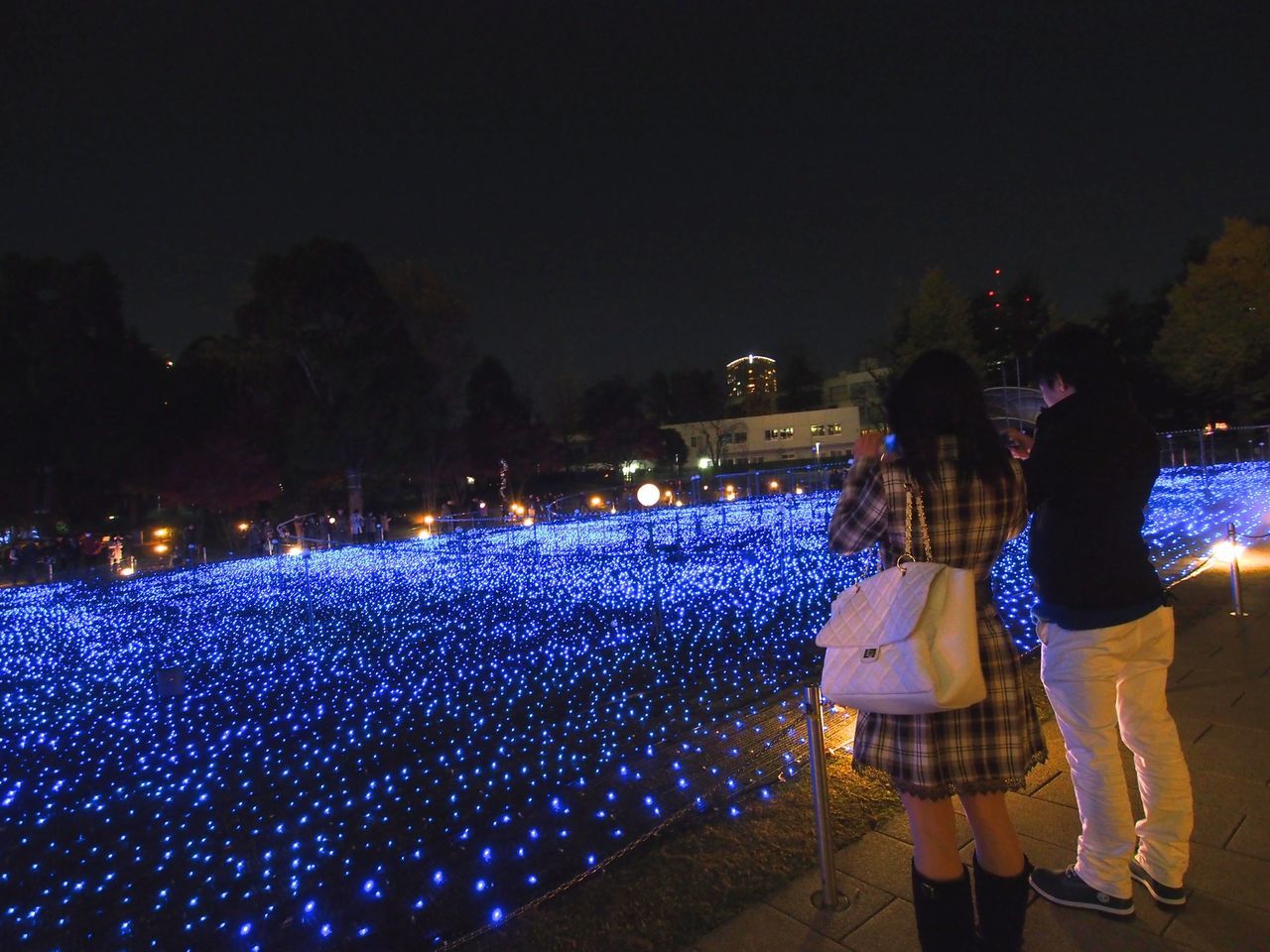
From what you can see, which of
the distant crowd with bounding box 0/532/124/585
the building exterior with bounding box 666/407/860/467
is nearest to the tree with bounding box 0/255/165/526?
the distant crowd with bounding box 0/532/124/585

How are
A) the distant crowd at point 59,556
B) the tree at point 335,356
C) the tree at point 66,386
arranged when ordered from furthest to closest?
the tree at point 335,356 → the tree at point 66,386 → the distant crowd at point 59,556

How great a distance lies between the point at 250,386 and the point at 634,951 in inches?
1229

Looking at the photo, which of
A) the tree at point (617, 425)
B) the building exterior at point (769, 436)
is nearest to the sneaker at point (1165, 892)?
the tree at point (617, 425)

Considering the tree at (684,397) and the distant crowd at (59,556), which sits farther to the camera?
the tree at (684,397)

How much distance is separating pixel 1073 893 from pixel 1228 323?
119ft

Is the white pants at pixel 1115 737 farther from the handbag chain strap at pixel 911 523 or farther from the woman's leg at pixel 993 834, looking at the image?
the handbag chain strap at pixel 911 523

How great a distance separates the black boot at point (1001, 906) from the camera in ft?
6.10

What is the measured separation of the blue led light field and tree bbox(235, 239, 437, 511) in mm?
16702

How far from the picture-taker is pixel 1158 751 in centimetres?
210

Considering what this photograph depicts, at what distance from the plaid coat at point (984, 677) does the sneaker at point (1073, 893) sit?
0.75 metres

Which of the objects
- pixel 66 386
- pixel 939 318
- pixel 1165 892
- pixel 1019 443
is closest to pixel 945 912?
pixel 1165 892

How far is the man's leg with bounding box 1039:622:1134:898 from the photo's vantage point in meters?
2.00

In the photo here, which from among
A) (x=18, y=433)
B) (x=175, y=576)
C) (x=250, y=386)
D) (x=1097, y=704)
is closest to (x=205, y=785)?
(x=1097, y=704)

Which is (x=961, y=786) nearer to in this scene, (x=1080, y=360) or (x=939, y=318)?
(x=1080, y=360)
